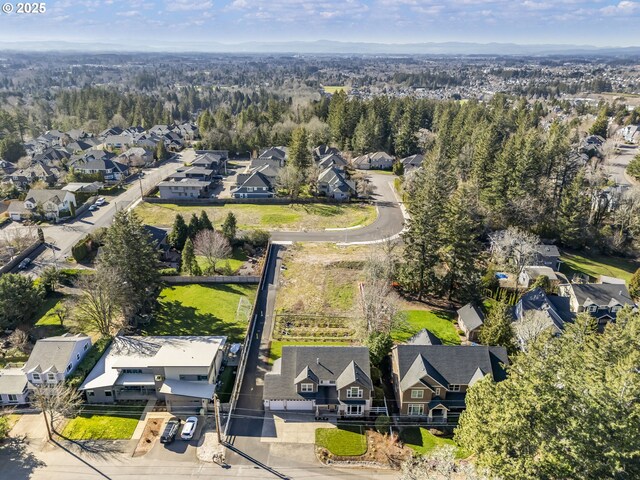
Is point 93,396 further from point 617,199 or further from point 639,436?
point 617,199

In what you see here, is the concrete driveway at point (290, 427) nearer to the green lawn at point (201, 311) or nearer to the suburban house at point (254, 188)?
the green lawn at point (201, 311)

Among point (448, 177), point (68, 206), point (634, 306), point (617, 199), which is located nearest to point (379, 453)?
point (634, 306)

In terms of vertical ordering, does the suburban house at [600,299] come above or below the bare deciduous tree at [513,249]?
below

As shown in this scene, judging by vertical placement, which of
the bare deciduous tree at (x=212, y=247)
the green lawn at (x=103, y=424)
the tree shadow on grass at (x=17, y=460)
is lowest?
the green lawn at (x=103, y=424)

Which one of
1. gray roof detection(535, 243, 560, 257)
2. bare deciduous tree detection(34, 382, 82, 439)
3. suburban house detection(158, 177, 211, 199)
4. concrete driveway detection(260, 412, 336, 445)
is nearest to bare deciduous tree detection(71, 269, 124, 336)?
bare deciduous tree detection(34, 382, 82, 439)

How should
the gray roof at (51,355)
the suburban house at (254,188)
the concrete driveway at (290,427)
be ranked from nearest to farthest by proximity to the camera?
1. the concrete driveway at (290,427)
2. the gray roof at (51,355)
3. the suburban house at (254,188)

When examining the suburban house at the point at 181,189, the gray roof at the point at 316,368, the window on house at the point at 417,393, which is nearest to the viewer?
the window on house at the point at 417,393

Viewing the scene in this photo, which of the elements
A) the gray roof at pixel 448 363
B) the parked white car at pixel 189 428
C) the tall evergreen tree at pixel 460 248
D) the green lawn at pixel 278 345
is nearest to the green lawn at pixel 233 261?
the green lawn at pixel 278 345
